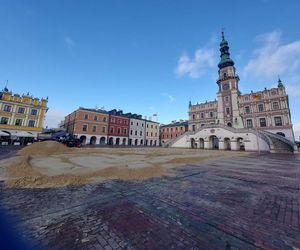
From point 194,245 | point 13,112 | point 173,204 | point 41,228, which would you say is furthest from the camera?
point 13,112

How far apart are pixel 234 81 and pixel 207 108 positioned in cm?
1038

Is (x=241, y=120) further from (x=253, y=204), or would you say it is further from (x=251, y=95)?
(x=253, y=204)

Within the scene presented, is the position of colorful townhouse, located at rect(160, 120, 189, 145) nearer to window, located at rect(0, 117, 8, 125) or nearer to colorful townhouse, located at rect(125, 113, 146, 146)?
colorful townhouse, located at rect(125, 113, 146, 146)

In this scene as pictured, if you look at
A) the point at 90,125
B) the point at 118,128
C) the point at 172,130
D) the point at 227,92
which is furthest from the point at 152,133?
the point at 227,92

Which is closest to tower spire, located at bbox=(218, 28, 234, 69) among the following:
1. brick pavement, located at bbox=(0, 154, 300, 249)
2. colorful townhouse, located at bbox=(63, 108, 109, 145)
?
colorful townhouse, located at bbox=(63, 108, 109, 145)

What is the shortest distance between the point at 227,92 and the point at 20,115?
175 ft

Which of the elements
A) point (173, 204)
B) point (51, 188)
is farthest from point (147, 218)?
point (51, 188)

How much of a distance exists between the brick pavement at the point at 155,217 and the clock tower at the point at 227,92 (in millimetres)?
37987

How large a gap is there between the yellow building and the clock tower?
47599mm

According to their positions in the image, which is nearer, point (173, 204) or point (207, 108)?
point (173, 204)

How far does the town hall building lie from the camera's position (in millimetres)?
26781

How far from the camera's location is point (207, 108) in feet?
148

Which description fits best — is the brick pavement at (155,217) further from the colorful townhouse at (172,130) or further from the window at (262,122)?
the colorful townhouse at (172,130)

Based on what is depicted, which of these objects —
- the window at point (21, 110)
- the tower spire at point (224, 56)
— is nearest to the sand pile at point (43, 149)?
the window at point (21, 110)
